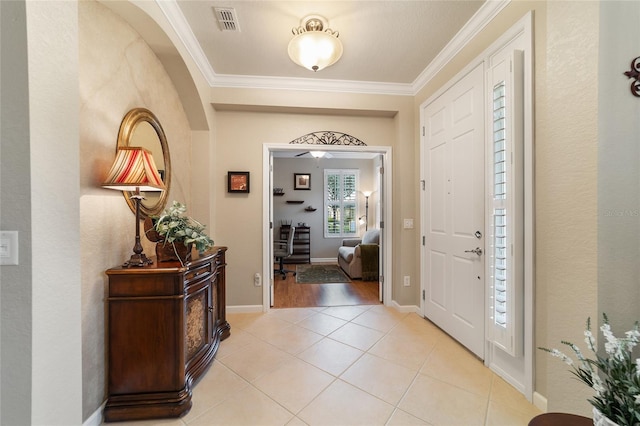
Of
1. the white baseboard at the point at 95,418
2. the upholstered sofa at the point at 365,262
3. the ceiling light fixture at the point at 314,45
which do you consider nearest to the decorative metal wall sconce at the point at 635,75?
the ceiling light fixture at the point at 314,45

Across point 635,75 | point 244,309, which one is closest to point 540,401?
point 635,75

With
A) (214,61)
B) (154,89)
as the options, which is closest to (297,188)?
(214,61)

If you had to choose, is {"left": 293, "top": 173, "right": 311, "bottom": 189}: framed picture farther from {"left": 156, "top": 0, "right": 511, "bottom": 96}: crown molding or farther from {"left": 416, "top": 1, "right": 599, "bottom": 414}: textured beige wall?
{"left": 416, "top": 1, "right": 599, "bottom": 414}: textured beige wall

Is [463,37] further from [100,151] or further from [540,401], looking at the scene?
[100,151]

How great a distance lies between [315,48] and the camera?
1.89 meters

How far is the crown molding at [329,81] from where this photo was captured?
1.91 meters

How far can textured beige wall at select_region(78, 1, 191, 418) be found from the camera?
1.40 metres

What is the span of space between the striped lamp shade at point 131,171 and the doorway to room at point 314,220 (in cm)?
163

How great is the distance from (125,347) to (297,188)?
5.38 meters

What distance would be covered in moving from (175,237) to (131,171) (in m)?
0.49

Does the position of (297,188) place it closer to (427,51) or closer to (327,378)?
(427,51)

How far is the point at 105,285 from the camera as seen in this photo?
1553mm

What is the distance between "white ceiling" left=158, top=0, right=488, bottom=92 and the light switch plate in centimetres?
189

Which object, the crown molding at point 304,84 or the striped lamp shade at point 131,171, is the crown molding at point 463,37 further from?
the striped lamp shade at point 131,171
